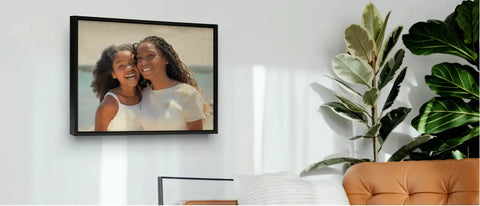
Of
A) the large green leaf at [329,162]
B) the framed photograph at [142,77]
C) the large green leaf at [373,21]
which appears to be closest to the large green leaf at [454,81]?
the large green leaf at [373,21]

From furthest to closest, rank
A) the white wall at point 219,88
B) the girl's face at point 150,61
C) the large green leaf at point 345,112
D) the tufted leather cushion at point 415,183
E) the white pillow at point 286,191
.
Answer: the large green leaf at point 345,112 < the girl's face at point 150,61 < the white wall at point 219,88 < the white pillow at point 286,191 < the tufted leather cushion at point 415,183

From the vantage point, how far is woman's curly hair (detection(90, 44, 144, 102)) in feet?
10.3

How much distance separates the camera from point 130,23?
3217mm

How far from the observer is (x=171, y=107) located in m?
3.27

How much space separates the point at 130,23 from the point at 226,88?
607mm

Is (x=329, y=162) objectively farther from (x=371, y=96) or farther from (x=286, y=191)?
(x=286, y=191)

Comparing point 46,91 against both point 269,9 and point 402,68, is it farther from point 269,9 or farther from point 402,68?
point 402,68

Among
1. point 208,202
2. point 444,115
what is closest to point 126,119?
point 208,202

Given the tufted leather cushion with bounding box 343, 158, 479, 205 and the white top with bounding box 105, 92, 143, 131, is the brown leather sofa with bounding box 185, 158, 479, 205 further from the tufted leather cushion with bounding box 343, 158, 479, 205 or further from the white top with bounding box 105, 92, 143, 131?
the white top with bounding box 105, 92, 143, 131

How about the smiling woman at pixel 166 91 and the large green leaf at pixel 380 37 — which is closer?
the smiling woman at pixel 166 91

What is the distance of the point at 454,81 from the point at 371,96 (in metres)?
0.42

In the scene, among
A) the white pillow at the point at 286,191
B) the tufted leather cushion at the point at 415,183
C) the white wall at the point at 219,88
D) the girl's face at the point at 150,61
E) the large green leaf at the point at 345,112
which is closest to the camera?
the tufted leather cushion at the point at 415,183

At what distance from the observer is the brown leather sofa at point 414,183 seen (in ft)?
8.46

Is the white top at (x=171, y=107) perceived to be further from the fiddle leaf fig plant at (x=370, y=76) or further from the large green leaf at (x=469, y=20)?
the large green leaf at (x=469, y=20)
